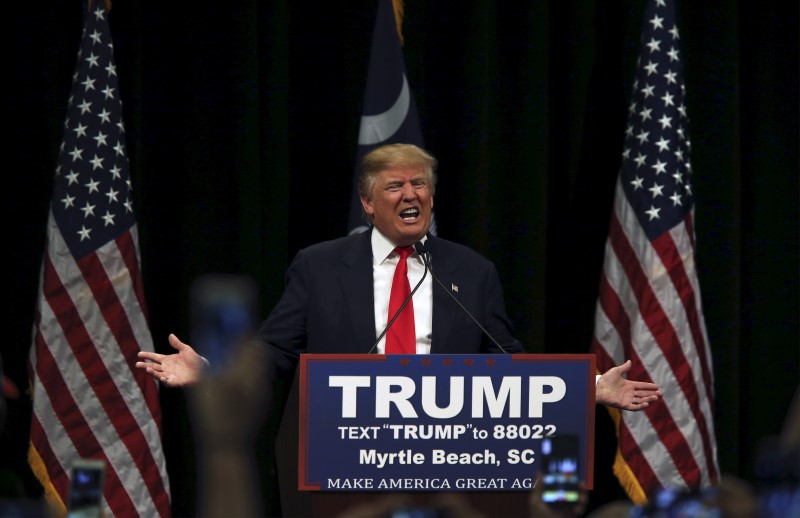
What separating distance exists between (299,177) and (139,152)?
64 cm

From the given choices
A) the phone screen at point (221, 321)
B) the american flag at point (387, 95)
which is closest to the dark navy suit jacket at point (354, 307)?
the american flag at point (387, 95)

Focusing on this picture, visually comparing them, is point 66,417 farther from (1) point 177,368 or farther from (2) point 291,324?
(1) point 177,368

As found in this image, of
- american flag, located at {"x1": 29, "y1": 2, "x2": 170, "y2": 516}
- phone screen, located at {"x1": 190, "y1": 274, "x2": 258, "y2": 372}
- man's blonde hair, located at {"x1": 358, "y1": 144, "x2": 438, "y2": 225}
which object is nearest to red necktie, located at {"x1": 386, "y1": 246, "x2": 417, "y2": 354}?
man's blonde hair, located at {"x1": 358, "y1": 144, "x2": 438, "y2": 225}

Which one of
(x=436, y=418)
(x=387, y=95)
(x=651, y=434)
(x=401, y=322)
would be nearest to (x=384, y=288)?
(x=401, y=322)

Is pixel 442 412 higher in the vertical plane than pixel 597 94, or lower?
lower

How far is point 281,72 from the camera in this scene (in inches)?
176

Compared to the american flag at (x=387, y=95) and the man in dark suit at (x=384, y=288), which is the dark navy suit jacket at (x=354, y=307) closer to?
the man in dark suit at (x=384, y=288)

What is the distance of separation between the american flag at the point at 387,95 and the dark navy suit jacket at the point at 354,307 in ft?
4.22

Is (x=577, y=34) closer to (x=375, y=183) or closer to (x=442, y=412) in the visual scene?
(x=375, y=183)

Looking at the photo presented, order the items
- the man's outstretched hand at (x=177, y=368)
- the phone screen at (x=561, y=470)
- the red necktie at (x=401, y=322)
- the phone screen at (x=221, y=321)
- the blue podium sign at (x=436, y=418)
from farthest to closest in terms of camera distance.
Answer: the red necktie at (x=401, y=322)
the man's outstretched hand at (x=177, y=368)
the blue podium sign at (x=436, y=418)
the phone screen at (x=561, y=470)
the phone screen at (x=221, y=321)

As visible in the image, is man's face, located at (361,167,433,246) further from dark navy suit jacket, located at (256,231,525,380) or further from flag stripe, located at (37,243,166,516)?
flag stripe, located at (37,243,166,516)

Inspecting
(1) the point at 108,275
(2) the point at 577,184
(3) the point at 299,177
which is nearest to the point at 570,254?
(2) the point at 577,184

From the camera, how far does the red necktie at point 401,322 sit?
9.11 ft

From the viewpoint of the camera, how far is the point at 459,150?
4629 mm
